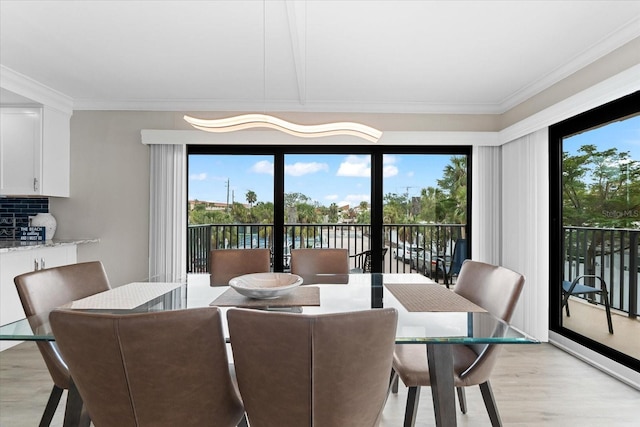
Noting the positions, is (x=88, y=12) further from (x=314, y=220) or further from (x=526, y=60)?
(x=526, y=60)

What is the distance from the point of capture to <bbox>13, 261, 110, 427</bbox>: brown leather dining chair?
1717 mm

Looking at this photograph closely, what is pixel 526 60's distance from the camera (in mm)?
2955

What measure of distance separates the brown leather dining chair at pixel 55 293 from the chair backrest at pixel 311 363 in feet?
3.25

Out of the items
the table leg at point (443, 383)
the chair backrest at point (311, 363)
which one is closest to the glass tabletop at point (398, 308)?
the table leg at point (443, 383)

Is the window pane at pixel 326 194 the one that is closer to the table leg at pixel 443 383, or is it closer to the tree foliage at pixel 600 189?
the tree foliage at pixel 600 189

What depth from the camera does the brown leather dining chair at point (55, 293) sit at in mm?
1717

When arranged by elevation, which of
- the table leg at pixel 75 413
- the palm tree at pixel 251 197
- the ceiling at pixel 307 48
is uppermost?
the ceiling at pixel 307 48

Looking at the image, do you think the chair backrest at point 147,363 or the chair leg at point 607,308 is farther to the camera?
the chair leg at point 607,308

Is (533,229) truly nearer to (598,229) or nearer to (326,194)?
(598,229)

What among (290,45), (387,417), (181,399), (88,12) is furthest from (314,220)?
(181,399)

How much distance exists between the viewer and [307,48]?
2760mm

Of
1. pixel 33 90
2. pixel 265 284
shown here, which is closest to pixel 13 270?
pixel 33 90

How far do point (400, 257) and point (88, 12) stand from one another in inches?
144

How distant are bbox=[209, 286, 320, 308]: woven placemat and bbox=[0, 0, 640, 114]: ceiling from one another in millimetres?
1602
